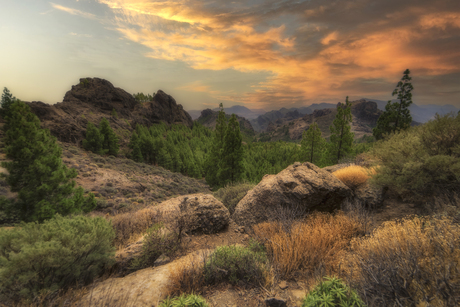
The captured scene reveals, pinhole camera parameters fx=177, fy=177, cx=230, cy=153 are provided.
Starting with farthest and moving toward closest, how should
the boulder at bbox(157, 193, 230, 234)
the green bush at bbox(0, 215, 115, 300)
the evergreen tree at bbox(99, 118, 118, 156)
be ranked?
1. the evergreen tree at bbox(99, 118, 118, 156)
2. the boulder at bbox(157, 193, 230, 234)
3. the green bush at bbox(0, 215, 115, 300)

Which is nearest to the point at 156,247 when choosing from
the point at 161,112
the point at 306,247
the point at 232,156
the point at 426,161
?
the point at 306,247

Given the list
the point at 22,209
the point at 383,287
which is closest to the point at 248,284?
the point at 383,287

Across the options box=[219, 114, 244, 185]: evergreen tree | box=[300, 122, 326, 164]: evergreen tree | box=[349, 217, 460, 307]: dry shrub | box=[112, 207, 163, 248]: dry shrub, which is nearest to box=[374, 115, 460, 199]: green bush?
box=[349, 217, 460, 307]: dry shrub

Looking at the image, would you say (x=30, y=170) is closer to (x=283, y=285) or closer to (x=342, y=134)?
(x=283, y=285)

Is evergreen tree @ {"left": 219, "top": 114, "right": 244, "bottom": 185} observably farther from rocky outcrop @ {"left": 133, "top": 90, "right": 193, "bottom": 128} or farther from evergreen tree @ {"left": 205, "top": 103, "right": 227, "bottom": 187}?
rocky outcrop @ {"left": 133, "top": 90, "right": 193, "bottom": 128}

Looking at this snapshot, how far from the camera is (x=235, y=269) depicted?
3.71 metres

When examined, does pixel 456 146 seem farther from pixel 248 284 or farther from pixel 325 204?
pixel 248 284

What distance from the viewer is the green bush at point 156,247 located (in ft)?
14.9

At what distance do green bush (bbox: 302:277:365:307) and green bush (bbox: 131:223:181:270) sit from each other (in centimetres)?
366

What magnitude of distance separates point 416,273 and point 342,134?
74.9ft

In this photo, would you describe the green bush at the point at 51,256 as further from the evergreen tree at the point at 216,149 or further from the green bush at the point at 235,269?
the evergreen tree at the point at 216,149

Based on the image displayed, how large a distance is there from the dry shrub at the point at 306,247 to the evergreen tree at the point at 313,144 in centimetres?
2067

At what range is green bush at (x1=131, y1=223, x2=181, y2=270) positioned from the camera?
4549 mm

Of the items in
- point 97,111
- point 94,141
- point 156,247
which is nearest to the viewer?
point 156,247
